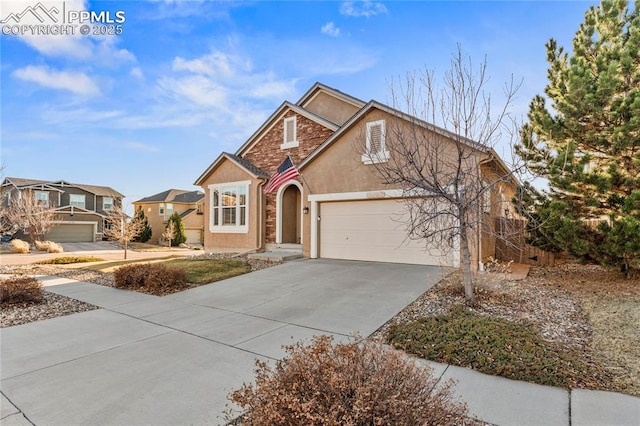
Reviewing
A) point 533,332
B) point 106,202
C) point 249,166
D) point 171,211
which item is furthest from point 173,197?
point 533,332

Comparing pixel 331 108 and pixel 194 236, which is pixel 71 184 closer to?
pixel 194 236

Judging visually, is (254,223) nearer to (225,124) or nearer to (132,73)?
(225,124)

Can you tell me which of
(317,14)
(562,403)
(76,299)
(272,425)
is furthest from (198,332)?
(317,14)

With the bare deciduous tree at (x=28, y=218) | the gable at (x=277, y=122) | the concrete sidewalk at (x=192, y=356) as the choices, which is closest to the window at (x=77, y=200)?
the bare deciduous tree at (x=28, y=218)

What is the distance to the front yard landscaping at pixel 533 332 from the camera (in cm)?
412

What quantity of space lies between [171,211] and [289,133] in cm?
2721

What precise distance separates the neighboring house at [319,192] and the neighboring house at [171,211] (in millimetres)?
21604

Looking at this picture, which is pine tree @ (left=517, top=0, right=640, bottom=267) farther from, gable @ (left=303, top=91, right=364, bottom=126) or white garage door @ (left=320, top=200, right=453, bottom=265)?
gable @ (left=303, top=91, right=364, bottom=126)

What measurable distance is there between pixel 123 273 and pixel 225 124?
29.0 ft

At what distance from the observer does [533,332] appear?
207 inches

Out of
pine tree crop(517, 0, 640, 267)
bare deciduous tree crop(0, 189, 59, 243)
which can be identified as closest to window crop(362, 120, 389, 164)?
pine tree crop(517, 0, 640, 267)

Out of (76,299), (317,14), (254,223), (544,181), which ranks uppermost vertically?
(317,14)

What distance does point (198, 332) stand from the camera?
5.79 metres

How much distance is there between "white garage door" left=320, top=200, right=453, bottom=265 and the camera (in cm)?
1155
